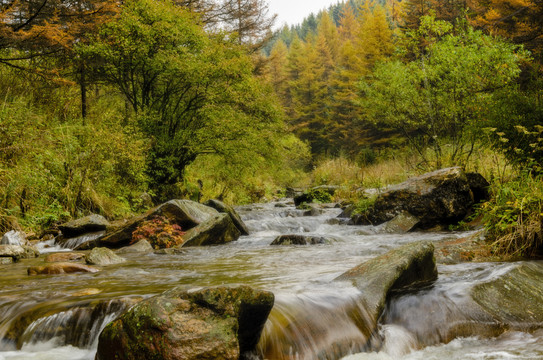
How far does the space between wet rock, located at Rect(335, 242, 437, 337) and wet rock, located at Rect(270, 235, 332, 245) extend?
13.3ft

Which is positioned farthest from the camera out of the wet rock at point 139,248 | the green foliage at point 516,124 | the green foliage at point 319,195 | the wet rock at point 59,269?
the green foliage at point 319,195

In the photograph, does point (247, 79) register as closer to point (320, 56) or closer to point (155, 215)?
point (155, 215)

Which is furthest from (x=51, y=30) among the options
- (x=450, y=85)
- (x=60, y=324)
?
(x=450, y=85)

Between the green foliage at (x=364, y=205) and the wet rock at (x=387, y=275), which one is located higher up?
the wet rock at (x=387, y=275)

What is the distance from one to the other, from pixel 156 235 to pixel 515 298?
22.4ft

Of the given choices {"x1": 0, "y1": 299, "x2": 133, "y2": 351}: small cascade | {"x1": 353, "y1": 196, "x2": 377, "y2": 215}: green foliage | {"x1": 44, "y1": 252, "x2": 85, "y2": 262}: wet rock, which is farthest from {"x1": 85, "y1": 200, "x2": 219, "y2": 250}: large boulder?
{"x1": 0, "y1": 299, "x2": 133, "y2": 351}: small cascade

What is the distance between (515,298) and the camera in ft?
12.7

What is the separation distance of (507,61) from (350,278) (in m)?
9.69

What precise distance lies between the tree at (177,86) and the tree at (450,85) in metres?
4.53

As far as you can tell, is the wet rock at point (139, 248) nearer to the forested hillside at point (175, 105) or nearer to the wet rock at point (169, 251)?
the wet rock at point (169, 251)

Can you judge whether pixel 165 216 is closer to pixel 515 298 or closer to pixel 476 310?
pixel 476 310

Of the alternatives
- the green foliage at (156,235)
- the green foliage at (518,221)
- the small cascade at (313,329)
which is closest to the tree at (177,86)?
the green foliage at (156,235)

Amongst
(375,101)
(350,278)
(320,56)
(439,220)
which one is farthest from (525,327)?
(320,56)

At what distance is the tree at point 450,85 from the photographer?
1124cm
